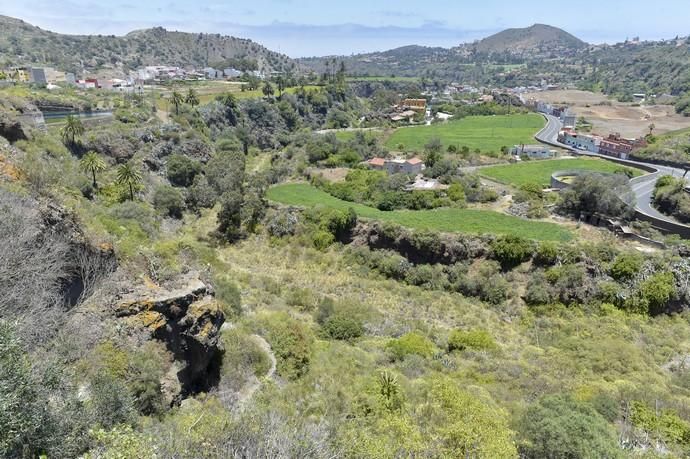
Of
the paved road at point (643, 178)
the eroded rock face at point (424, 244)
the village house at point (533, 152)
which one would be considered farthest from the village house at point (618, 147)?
the eroded rock face at point (424, 244)

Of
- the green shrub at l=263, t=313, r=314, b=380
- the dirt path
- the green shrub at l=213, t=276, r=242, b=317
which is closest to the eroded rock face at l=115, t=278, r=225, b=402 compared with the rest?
the dirt path

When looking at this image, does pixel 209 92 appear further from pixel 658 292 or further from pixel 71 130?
pixel 658 292

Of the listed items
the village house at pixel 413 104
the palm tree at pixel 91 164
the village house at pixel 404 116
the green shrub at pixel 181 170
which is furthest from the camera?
the village house at pixel 413 104

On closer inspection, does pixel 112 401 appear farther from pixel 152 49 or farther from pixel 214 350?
pixel 152 49

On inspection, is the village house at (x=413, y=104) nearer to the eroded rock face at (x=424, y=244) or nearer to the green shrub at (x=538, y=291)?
the eroded rock face at (x=424, y=244)

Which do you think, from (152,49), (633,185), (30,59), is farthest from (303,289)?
(152,49)

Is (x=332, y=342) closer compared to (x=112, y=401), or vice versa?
(x=112, y=401)

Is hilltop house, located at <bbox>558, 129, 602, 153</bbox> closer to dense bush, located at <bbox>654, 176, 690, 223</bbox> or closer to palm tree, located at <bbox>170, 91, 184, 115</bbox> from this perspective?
dense bush, located at <bbox>654, 176, 690, 223</bbox>
